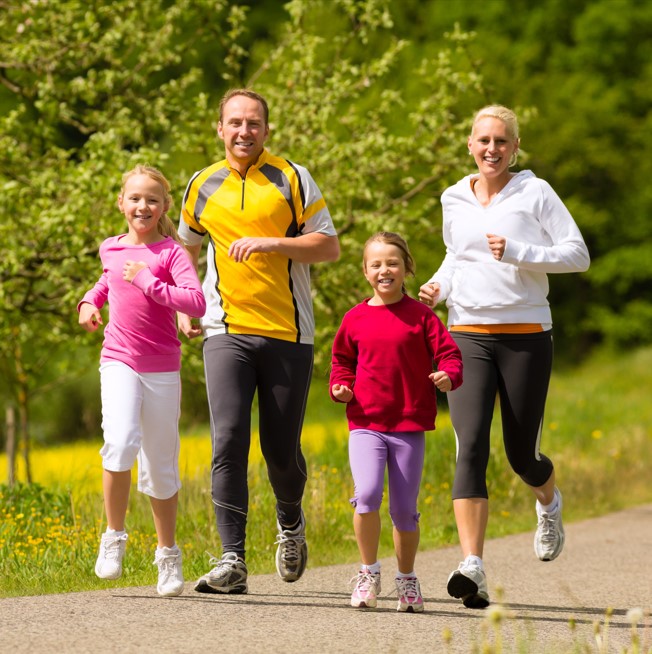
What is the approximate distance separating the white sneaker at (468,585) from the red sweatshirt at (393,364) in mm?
597

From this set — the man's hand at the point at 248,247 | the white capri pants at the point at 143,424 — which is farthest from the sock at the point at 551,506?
the man's hand at the point at 248,247

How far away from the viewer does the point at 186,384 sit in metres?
19.8

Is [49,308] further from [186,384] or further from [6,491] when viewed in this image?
[186,384]

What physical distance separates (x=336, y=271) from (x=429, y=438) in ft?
5.08

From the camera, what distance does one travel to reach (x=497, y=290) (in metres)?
5.79

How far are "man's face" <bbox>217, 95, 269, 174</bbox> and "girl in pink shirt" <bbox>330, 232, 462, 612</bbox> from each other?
2.63 ft

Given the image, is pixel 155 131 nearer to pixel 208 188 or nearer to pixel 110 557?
pixel 208 188

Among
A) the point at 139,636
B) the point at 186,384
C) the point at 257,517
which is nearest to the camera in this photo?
the point at 139,636

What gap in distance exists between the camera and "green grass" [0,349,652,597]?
646 cm

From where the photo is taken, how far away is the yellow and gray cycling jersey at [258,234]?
570 centimetres

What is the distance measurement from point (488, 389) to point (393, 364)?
1.93ft

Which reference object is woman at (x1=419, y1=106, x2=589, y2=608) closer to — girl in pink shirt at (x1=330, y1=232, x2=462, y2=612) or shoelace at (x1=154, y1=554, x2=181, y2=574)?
girl in pink shirt at (x1=330, y1=232, x2=462, y2=612)

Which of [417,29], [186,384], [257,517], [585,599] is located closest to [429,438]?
[257,517]

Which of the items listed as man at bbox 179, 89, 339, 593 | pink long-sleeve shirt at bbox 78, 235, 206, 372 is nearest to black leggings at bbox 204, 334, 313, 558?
man at bbox 179, 89, 339, 593
